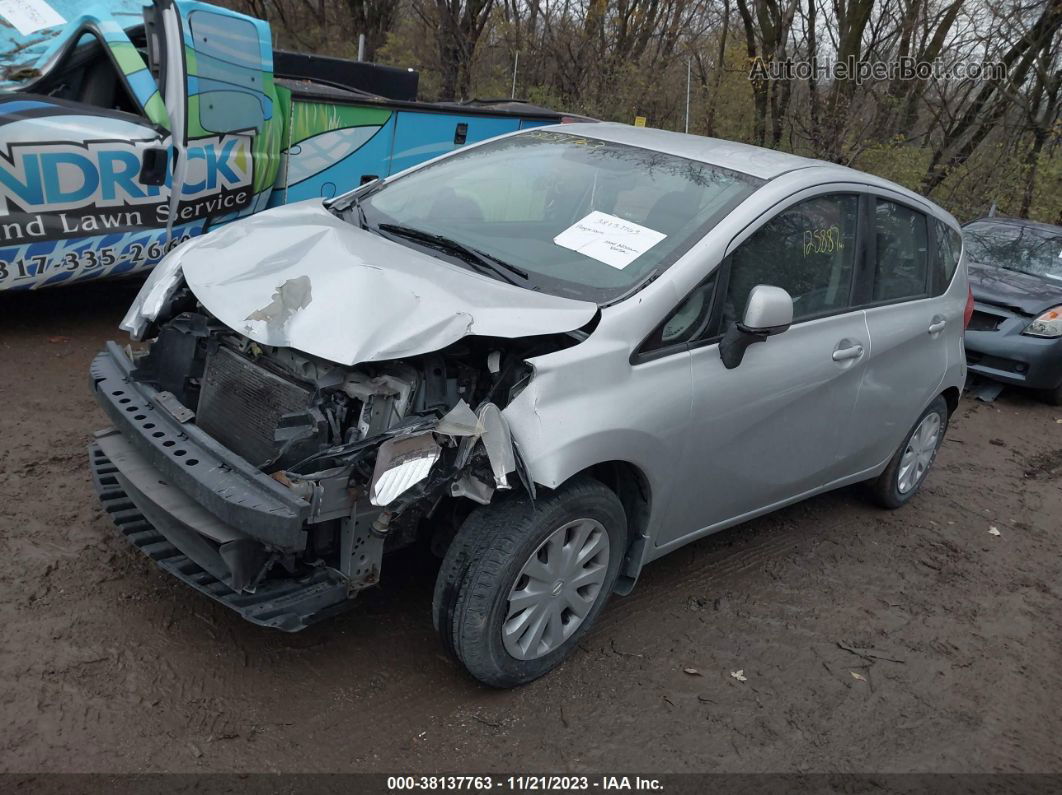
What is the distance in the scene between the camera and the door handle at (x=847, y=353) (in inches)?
151

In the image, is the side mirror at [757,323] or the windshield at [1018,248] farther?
the windshield at [1018,248]

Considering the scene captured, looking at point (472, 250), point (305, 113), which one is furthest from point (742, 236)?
point (305, 113)

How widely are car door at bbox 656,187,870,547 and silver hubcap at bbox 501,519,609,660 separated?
375 mm

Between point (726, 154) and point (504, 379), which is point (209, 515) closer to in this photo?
point (504, 379)

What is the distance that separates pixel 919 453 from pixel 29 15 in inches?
251

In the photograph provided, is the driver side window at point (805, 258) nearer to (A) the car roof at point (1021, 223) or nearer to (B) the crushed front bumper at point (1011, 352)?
(B) the crushed front bumper at point (1011, 352)

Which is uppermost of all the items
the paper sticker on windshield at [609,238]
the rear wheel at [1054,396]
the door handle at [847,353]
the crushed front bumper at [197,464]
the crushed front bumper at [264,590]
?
the paper sticker on windshield at [609,238]

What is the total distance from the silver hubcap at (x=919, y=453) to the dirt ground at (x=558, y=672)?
1.60 ft

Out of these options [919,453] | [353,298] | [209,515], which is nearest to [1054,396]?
[919,453]

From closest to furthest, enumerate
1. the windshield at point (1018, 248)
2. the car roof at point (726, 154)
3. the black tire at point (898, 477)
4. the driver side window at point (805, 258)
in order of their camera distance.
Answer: the driver side window at point (805, 258) < the car roof at point (726, 154) < the black tire at point (898, 477) < the windshield at point (1018, 248)

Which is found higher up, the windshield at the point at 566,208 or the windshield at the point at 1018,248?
the windshield at the point at 566,208

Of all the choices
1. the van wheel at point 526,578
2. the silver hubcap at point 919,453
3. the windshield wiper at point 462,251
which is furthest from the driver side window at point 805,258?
the silver hubcap at point 919,453

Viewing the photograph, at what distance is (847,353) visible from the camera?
153 inches

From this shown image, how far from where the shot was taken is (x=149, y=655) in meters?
3.04
